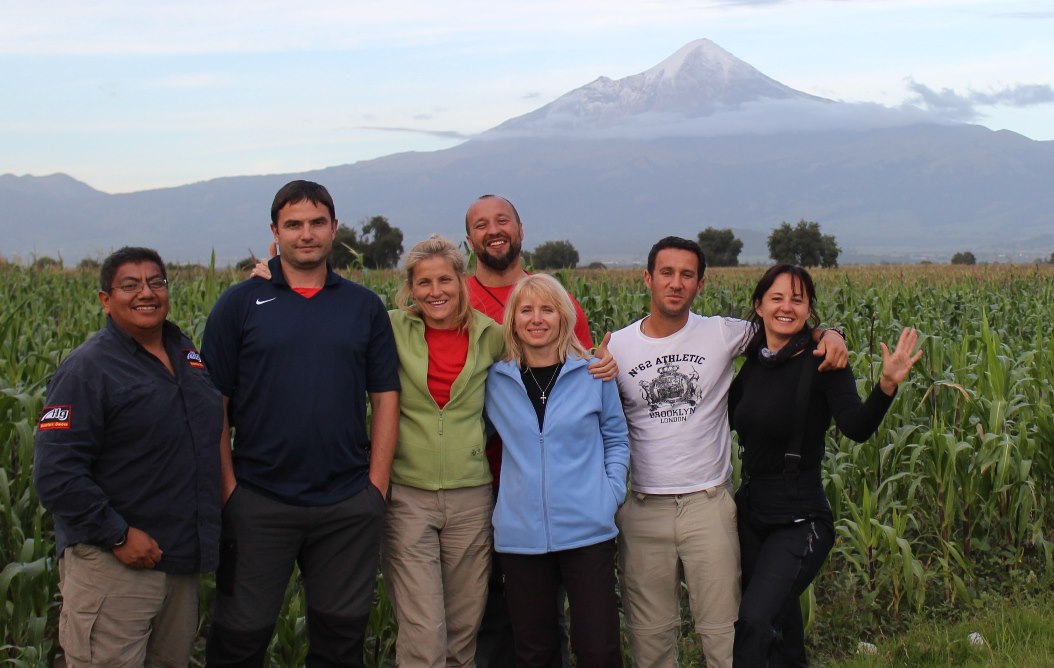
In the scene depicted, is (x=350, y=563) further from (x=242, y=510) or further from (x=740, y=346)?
(x=740, y=346)

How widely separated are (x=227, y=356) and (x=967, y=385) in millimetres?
5722

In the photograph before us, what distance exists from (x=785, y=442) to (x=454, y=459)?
1377mm

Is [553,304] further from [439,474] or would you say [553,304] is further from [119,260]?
[119,260]

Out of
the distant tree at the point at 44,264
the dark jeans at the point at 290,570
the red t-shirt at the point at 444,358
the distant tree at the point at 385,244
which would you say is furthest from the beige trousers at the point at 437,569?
the distant tree at the point at 385,244

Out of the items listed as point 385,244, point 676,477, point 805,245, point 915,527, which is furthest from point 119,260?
point 805,245

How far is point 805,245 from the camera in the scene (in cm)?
8950

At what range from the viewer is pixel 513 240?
505 centimetres

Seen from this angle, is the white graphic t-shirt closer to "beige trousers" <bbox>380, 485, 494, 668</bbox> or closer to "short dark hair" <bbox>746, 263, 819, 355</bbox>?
"short dark hair" <bbox>746, 263, 819, 355</bbox>

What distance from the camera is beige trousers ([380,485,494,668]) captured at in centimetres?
426

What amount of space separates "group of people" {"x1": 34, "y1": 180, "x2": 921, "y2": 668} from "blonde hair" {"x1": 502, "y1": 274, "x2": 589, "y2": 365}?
1 cm

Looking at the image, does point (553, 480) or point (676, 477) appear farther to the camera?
point (676, 477)

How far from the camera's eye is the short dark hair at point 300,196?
13.6 feet

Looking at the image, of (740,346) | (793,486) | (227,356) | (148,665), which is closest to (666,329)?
(740,346)

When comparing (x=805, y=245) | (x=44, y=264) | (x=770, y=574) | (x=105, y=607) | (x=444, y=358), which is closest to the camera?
(x=105, y=607)
